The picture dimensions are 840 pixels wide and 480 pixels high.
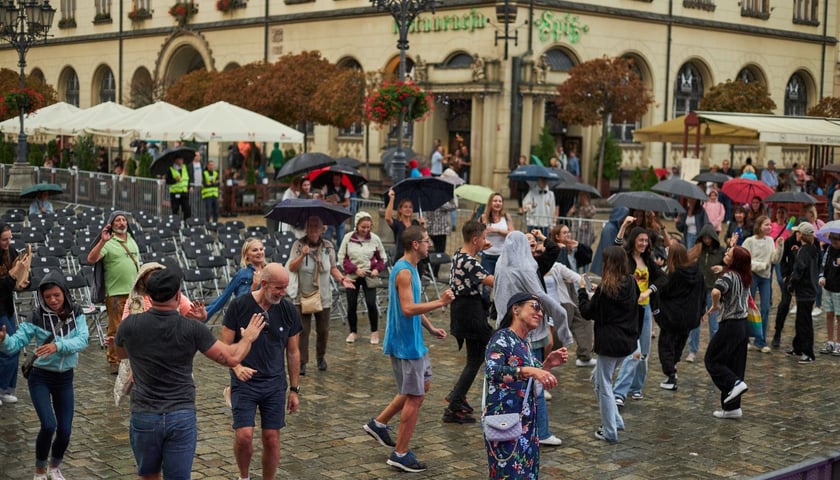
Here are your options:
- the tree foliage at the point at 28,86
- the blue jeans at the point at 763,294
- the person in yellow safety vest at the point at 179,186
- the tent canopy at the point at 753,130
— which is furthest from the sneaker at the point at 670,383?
the tree foliage at the point at 28,86

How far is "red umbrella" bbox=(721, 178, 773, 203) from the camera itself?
19891mm

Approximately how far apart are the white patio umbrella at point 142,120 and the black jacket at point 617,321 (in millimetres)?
19369

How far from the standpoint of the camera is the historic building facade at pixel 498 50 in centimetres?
3397

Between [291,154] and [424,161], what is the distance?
800 centimetres

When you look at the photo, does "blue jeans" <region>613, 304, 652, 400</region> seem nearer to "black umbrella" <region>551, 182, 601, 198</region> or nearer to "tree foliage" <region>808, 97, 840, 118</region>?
"black umbrella" <region>551, 182, 601, 198</region>

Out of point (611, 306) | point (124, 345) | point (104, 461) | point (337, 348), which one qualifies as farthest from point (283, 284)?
point (337, 348)

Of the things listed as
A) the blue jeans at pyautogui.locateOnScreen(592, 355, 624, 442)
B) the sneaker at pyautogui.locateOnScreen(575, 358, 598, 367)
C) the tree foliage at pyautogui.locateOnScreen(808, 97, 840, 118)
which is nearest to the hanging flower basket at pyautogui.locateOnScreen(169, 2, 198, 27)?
the tree foliage at pyautogui.locateOnScreen(808, 97, 840, 118)

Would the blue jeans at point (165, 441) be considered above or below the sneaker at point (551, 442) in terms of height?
above

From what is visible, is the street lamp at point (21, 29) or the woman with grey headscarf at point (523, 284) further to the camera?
the street lamp at point (21, 29)

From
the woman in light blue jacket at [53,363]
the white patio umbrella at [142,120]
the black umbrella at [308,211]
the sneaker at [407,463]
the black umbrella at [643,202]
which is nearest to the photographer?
the woman in light blue jacket at [53,363]

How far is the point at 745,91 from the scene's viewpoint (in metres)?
35.7

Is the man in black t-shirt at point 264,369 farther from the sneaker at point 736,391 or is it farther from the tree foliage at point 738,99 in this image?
the tree foliage at point 738,99

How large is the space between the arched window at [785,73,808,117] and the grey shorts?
124 feet

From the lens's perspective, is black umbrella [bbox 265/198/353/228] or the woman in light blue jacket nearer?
the woman in light blue jacket
